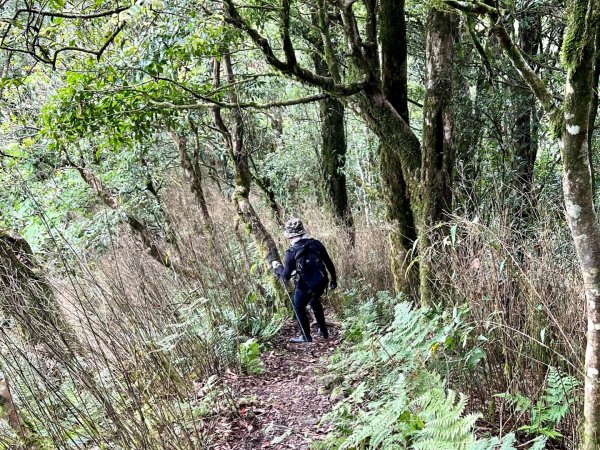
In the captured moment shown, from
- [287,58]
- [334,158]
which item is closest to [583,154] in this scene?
[287,58]

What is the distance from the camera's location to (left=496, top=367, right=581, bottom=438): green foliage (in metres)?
2.35

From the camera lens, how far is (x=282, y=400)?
425 cm

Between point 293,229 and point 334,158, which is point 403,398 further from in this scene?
point 334,158

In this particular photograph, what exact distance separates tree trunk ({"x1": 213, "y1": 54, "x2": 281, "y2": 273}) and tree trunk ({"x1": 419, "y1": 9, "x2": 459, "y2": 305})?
9.32ft

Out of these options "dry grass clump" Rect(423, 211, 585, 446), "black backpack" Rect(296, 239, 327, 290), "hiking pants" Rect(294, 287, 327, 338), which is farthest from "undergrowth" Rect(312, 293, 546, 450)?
"black backpack" Rect(296, 239, 327, 290)

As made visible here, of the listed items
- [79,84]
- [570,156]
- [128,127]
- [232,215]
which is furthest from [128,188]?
[570,156]

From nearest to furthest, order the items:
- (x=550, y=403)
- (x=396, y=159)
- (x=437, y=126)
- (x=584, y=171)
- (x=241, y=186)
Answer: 1. (x=584, y=171)
2. (x=550, y=403)
3. (x=437, y=126)
4. (x=396, y=159)
5. (x=241, y=186)

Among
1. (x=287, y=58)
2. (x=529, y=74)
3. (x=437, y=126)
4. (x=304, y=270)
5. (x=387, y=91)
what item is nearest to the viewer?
(x=529, y=74)

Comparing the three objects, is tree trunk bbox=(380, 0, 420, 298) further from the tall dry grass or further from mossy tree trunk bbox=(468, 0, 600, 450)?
mossy tree trunk bbox=(468, 0, 600, 450)

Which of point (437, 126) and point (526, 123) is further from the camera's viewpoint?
point (526, 123)

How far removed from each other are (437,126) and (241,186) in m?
3.72

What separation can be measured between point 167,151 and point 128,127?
4.71m

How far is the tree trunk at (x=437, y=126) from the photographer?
13.5 feet

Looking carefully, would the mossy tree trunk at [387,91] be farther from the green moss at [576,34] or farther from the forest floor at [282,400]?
the green moss at [576,34]
